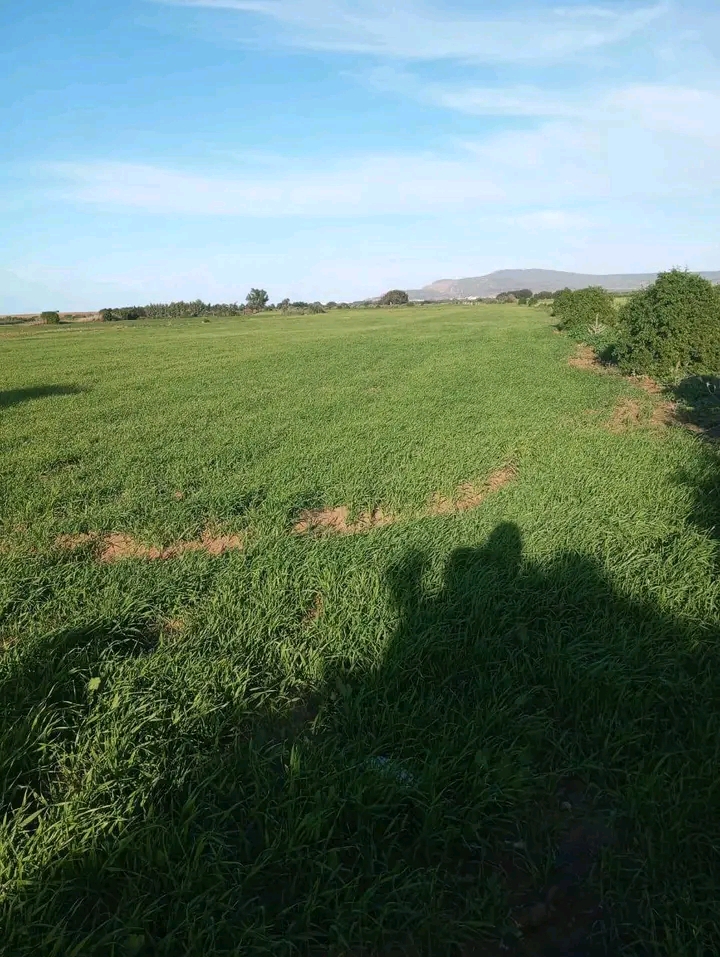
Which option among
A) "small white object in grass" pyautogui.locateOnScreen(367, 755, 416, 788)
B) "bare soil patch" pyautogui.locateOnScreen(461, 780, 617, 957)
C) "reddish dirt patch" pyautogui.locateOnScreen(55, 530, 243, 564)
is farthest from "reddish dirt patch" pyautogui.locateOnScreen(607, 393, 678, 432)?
"small white object in grass" pyautogui.locateOnScreen(367, 755, 416, 788)

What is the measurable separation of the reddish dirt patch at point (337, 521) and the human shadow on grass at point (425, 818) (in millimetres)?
2355

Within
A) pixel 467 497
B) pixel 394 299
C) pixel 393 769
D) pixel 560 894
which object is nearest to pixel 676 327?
pixel 467 497

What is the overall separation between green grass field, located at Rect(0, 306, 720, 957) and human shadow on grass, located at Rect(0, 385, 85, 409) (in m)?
9.86

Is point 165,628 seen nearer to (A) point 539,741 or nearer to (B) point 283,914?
(B) point 283,914

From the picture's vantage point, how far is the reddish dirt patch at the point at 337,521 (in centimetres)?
601

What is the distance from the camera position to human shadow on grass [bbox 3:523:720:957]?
7.02 ft

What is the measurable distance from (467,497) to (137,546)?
382 centimetres

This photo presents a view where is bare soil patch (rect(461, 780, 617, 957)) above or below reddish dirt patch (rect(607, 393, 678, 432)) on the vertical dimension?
below

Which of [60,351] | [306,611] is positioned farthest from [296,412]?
[60,351]

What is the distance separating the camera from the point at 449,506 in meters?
6.68

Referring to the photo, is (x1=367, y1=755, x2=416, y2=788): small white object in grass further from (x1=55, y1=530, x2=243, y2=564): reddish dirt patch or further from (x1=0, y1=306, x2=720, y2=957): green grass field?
(x1=55, y1=530, x2=243, y2=564): reddish dirt patch

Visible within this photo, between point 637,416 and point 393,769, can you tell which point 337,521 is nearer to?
point 393,769

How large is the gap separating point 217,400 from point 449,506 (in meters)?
9.90

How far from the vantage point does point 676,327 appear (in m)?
14.9
